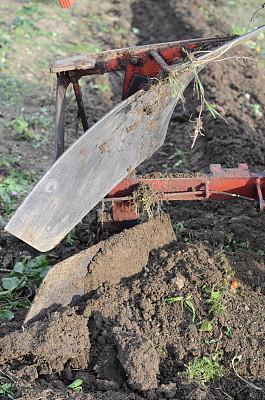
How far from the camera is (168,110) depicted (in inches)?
146

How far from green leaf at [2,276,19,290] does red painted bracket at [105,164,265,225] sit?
1071mm

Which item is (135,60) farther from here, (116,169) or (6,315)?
(6,315)

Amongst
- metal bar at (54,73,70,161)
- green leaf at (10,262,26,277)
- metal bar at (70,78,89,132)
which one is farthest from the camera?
green leaf at (10,262,26,277)

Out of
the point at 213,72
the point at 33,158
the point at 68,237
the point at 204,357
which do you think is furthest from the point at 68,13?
the point at 204,357

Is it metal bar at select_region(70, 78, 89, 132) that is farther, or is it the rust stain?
metal bar at select_region(70, 78, 89, 132)

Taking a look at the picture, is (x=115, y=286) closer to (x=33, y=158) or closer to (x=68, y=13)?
(x=33, y=158)

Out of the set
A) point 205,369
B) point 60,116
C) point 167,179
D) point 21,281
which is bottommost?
point 205,369

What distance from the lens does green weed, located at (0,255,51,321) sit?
3751mm

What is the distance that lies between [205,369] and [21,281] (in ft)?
5.67

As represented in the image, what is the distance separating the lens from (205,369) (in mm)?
3088

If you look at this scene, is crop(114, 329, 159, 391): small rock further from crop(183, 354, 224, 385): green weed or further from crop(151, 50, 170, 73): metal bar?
crop(151, 50, 170, 73): metal bar

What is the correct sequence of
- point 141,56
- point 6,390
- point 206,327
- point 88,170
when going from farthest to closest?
point 141,56, point 206,327, point 88,170, point 6,390

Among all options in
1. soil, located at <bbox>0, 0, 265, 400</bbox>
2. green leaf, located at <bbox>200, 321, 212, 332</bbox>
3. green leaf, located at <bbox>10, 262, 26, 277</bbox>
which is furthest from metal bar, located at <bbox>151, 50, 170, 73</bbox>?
green leaf, located at <bbox>10, 262, 26, 277</bbox>

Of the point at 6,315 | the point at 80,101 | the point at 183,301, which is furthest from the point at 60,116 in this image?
the point at 183,301
